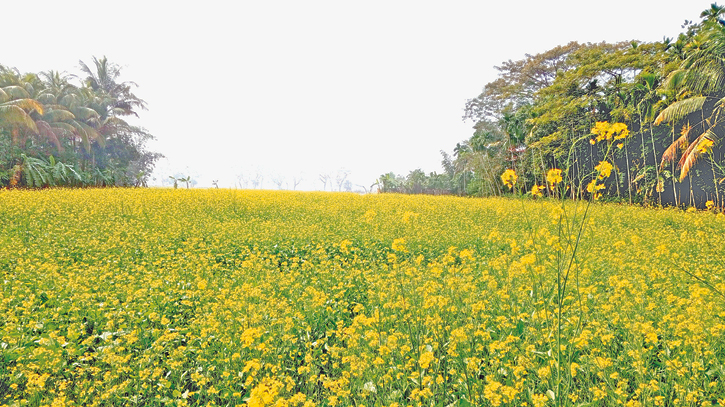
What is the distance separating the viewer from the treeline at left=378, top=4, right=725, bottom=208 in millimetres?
12219

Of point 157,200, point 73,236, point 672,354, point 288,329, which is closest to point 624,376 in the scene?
point 672,354

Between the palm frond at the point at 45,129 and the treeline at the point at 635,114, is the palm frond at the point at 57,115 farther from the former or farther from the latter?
the treeline at the point at 635,114

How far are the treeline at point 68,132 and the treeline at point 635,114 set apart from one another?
864 inches

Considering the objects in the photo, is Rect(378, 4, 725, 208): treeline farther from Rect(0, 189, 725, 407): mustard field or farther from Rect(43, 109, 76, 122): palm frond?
Rect(43, 109, 76, 122): palm frond

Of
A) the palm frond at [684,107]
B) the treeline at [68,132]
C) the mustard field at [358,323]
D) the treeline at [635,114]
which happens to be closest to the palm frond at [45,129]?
the treeline at [68,132]

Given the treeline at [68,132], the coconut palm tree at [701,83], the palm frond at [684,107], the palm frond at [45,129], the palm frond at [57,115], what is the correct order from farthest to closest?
the palm frond at [57,115] → the palm frond at [45,129] → the treeline at [68,132] → the palm frond at [684,107] → the coconut palm tree at [701,83]

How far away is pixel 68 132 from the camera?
23016 mm

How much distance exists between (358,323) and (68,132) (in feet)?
92.8

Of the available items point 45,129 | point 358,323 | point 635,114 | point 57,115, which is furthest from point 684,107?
point 45,129

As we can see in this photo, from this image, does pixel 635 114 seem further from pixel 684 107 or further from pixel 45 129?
pixel 45 129

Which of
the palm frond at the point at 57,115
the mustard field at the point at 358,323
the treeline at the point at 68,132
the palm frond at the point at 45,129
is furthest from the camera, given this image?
the palm frond at the point at 57,115

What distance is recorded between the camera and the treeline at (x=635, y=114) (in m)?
12.2

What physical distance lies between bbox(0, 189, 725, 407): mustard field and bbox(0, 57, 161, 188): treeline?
44.2ft

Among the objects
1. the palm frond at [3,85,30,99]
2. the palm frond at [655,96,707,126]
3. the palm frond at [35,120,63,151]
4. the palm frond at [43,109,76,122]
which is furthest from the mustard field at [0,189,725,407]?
the palm frond at [43,109,76,122]
